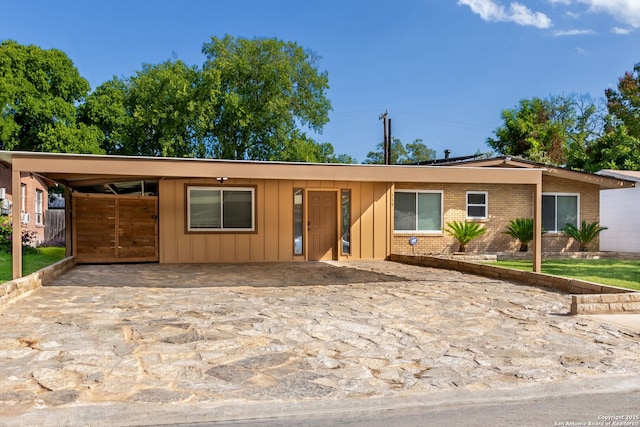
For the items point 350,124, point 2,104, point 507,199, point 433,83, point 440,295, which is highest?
point 433,83

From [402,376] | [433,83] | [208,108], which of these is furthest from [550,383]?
[433,83]

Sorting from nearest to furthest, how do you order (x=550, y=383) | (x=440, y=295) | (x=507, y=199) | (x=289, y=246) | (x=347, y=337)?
(x=550, y=383) → (x=347, y=337) → (x=440, y=295) → (x=289, y=246) → (x=507, y=199)

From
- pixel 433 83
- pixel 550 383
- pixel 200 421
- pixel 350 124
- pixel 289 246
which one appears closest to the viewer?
pixel 200 421

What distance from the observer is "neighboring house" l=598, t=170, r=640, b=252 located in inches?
712

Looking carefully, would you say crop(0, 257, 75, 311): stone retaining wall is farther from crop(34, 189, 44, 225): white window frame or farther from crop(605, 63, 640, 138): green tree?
crop(605, 63, 640, 138): green tree

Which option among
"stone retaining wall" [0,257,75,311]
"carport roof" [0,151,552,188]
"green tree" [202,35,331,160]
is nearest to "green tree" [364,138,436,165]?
"green tree" [202,35,331,160]

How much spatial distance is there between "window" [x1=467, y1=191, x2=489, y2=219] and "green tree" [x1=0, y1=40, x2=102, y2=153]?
17329 mm

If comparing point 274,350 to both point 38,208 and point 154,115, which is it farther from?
point 154,115

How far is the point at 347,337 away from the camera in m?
5.49

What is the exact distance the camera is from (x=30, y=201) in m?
19.3

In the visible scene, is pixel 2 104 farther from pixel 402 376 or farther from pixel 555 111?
pixel 555 111

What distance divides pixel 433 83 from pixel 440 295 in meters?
41.7

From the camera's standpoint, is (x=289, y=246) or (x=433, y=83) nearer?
(x=289, y=246)

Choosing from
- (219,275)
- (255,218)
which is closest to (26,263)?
(219,275)
